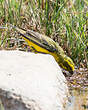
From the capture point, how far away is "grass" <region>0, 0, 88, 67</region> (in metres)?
4.58

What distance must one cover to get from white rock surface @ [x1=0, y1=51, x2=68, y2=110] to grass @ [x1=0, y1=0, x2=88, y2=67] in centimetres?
140

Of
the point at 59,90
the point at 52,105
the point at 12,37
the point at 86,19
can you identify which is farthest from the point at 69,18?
the point at 52,105

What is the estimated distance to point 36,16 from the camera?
5.11m

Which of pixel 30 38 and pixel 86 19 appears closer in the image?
pixel 30 38

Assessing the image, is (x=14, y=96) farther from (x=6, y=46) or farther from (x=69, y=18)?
(x=69, y=18)

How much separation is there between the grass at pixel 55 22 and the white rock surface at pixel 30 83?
140cm

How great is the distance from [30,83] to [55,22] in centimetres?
265

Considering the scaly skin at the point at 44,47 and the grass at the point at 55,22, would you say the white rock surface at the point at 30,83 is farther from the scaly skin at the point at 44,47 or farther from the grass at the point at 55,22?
the grass at the point at 55,22

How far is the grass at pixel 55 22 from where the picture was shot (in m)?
4.58

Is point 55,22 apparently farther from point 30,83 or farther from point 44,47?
point 30,83

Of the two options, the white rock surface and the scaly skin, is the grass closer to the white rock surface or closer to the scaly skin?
the scaly skin

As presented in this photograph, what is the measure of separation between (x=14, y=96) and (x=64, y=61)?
67.4 inches

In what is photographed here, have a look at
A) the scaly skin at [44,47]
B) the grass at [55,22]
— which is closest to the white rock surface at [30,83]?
the scaly skin at [44,47]

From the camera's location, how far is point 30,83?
2.42 m
